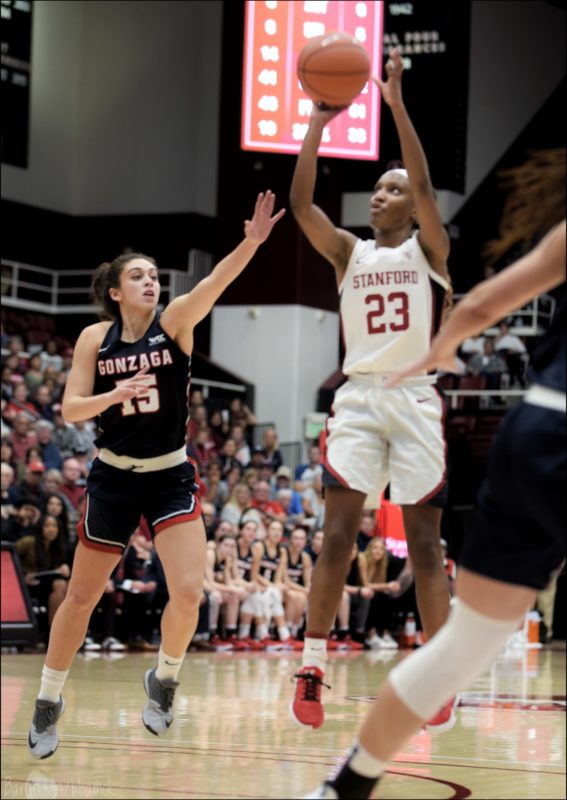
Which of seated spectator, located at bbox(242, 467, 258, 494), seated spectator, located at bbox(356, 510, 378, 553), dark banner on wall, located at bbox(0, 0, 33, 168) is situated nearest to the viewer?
seated spectator, located at bbox(356, 510, 378, 553)

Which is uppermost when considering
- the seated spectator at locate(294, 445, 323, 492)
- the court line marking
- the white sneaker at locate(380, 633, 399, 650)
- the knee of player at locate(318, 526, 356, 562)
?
the knee of player at locate(318, 526, 356, 562)

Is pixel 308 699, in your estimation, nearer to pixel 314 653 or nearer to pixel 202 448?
pixel 314 653

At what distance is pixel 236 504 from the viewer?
54.9 feet

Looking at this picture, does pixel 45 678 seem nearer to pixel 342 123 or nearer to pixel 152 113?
pixel 342 123

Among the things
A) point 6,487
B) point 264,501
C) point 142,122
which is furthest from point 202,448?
point 142,122

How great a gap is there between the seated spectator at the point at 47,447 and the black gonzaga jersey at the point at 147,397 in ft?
33.1

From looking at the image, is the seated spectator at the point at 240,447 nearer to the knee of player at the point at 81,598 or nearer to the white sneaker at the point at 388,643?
the white sneaker at the point at 388,643

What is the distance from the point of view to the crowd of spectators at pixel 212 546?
14094mm

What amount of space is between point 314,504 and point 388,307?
12.9 m

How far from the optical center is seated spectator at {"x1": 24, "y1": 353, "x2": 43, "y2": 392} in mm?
19156

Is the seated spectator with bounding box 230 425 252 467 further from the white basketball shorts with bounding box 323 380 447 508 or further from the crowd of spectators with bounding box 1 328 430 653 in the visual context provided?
the white basketball shorts with bounding box 323 380 447 508

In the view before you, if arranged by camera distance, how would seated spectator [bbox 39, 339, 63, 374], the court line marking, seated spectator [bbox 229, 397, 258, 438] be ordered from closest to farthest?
the court line marking
seated spectator [bbox 39, 339, 63, 374]
seated spectator [bbox 229, 397, 258, 438]

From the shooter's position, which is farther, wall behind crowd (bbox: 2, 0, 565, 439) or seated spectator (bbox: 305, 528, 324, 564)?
wall behind crowd (bbox: 2, 0, 565, 439)

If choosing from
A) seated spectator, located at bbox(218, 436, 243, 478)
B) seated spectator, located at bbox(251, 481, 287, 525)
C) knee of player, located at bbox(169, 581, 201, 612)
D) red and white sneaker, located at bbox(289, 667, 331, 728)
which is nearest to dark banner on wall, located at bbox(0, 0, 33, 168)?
seated spectator, located at bbox(218, 436, 243, 478)
